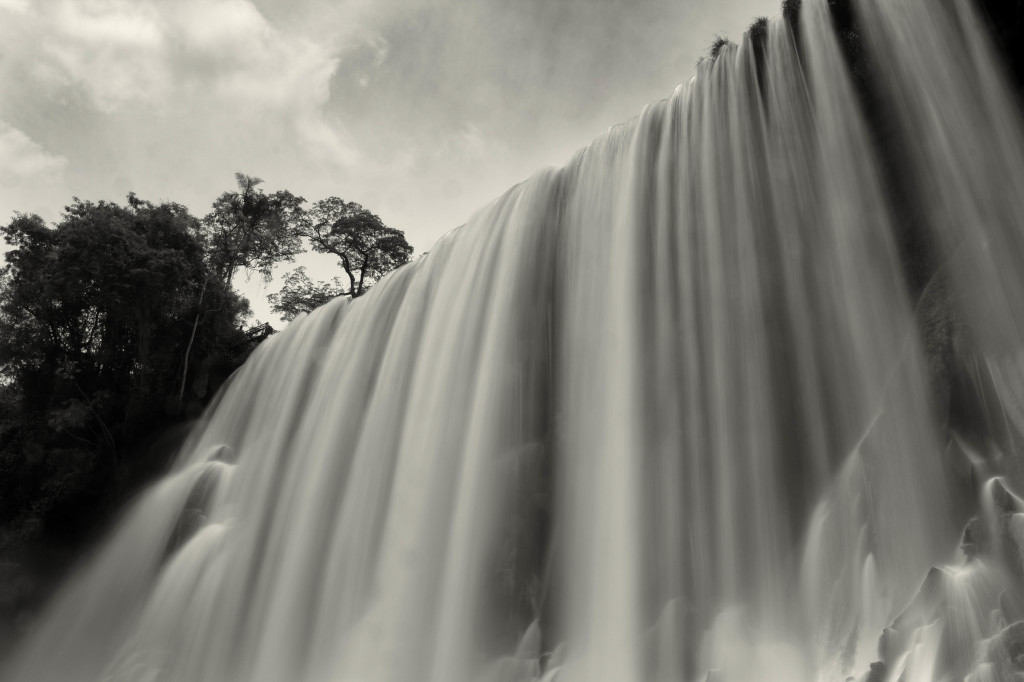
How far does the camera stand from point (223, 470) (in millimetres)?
15375

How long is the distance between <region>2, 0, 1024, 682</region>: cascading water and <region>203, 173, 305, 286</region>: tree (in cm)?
1258

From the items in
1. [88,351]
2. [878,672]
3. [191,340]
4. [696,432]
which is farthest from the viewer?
[191,340]

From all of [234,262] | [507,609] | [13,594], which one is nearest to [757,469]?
[507,609]

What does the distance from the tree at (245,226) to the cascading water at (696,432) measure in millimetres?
12582

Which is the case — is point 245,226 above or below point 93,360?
above

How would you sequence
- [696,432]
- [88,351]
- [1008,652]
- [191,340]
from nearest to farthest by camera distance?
[1008,652] < [696,432] < [88,351] < [191,340]

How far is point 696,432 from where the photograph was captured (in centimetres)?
869

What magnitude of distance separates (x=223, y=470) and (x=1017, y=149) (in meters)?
16.1

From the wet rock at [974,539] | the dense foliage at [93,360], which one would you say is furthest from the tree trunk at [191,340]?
the wet rock at [974,539]

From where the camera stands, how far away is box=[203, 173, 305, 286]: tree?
78.6ft

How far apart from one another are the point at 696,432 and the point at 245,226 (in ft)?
68.6

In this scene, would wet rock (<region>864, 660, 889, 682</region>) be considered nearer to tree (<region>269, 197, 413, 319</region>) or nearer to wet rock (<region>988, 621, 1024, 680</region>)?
wet rock (<region>988, 621, 1024, 680</region>)

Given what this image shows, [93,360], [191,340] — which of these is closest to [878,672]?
[191,340]

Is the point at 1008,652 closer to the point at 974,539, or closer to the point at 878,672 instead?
the point at 878,672
